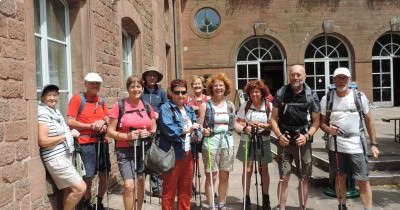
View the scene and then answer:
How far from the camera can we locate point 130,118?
526 centimetres

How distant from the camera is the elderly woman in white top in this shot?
473 centimetres

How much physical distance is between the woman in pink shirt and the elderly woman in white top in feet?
1.81

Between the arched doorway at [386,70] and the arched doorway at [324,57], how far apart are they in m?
1.71

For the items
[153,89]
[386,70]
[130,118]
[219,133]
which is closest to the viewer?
[130,118]

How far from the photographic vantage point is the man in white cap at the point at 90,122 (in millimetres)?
5340

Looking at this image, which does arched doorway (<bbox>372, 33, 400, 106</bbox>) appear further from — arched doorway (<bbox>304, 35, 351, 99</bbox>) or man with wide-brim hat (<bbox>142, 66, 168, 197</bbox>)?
man with wide-brim hat (<bbox>142, 66, 168, 197</bbox>)

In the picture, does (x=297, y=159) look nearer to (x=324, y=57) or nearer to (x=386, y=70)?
(x=324, y=57)

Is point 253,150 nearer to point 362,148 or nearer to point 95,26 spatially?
point 362,148

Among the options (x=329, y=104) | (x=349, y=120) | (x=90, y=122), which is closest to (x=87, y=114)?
(x=90, y=122)

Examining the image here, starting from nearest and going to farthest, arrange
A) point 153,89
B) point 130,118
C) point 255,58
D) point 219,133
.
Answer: point 130,118, point 219,133, point 153,89, point 255,58

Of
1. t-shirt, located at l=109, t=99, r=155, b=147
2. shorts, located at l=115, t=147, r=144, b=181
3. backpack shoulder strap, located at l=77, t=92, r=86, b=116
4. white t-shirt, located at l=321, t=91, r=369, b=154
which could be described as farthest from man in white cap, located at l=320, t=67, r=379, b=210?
backpack shoulder strap, located at l=77, t=92, r=86, b=116

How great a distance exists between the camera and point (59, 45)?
6105 mm

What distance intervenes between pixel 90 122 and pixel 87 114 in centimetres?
10

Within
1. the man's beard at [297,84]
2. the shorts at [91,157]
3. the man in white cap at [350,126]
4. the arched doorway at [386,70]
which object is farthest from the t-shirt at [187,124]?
the arched doorway at [386,70]
